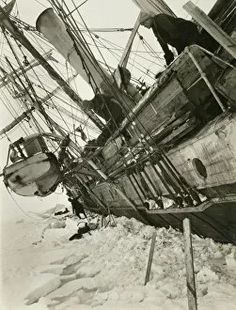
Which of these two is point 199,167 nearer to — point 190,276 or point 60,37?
point 190,276

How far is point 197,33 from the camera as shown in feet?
15.4

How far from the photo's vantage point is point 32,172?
28.3 ft

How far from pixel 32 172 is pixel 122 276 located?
4.26 m

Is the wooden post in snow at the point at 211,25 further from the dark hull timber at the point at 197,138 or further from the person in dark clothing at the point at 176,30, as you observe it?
the person in dark clothing at the point at 176,30

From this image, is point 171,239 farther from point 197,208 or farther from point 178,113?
point 178,113

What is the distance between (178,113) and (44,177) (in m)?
5.09

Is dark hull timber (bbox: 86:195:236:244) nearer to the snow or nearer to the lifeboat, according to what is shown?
the snow

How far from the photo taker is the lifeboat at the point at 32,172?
8.59m

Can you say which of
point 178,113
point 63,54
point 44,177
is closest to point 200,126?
point 178,113

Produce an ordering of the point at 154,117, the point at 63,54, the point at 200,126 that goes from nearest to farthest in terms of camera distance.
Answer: the point at 200,126 → the point at 154,117 → the point at 63,54

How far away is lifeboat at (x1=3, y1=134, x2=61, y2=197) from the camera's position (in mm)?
8586

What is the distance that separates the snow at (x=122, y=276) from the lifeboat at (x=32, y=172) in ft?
5.84

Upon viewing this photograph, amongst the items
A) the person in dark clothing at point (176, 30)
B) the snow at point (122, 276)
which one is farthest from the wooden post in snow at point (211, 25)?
the snow at point (122, 276)

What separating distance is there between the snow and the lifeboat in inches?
70.1
